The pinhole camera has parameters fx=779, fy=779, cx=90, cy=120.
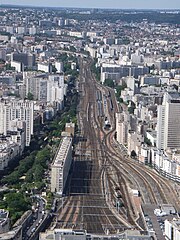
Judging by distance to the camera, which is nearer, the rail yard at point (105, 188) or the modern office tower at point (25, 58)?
the rail yard at point (105, 188)

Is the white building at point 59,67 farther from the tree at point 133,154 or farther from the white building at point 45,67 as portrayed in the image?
the tree at point 133,154

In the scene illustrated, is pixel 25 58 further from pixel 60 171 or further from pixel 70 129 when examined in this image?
pixel 60 171

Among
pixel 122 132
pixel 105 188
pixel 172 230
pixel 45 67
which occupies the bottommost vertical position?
pixel 105 188

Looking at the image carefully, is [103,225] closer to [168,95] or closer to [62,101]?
[168,95]

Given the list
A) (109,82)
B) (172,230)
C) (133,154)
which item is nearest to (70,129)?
(133,154)

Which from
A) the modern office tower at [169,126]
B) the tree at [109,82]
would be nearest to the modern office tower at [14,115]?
the modern office tower at [169,126]

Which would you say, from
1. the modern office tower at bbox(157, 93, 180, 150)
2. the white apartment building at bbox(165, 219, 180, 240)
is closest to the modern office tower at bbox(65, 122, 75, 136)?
the modern office tower at bbox(157, 93, 180, 150)

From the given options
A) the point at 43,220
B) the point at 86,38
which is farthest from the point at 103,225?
the point at 86,38
